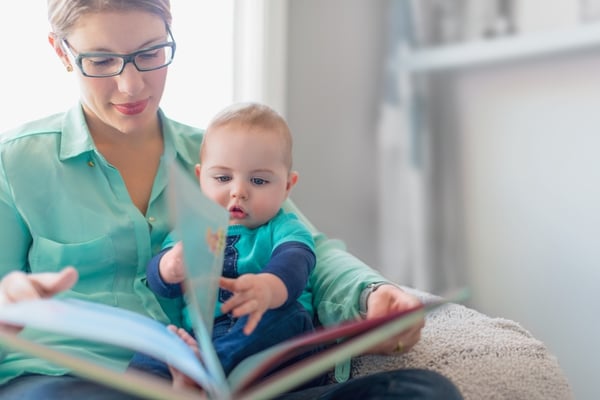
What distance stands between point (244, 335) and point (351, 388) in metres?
0.16

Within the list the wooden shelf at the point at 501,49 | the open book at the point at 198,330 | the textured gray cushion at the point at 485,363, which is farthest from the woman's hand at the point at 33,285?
the wooden shelf at the point at 501,49

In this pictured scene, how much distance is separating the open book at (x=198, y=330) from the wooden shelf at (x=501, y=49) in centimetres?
103

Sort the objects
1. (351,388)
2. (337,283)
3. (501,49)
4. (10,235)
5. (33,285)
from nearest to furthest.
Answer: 1. (33,285)
2. (351,388)
3. (10,235)
4. (337,283)
5. (501,49)

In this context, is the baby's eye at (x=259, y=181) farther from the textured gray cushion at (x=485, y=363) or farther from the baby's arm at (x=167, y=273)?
the textured gray cushion at (x=485, y=363)

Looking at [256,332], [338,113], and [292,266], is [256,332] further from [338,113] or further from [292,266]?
[338,113]

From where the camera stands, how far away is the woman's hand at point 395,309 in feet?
3.44

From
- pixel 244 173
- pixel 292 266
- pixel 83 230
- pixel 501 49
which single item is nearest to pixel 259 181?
pixel 244 173

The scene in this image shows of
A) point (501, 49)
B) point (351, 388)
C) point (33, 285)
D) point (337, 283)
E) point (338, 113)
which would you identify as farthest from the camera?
point (338, 113)

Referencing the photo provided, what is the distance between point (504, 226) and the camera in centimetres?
195

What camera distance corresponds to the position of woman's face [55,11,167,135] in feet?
3.67

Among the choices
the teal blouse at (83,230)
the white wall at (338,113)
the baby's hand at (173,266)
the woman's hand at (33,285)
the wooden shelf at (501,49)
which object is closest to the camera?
the woman's hand at (33,285)

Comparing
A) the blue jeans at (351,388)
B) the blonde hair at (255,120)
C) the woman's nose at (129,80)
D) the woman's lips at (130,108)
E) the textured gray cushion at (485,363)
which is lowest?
the textured gray cushion at (485,363)

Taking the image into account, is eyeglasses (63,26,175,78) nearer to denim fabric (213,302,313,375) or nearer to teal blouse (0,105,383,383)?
teal blouse (0,105,383,383)

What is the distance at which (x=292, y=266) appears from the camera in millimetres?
1062
